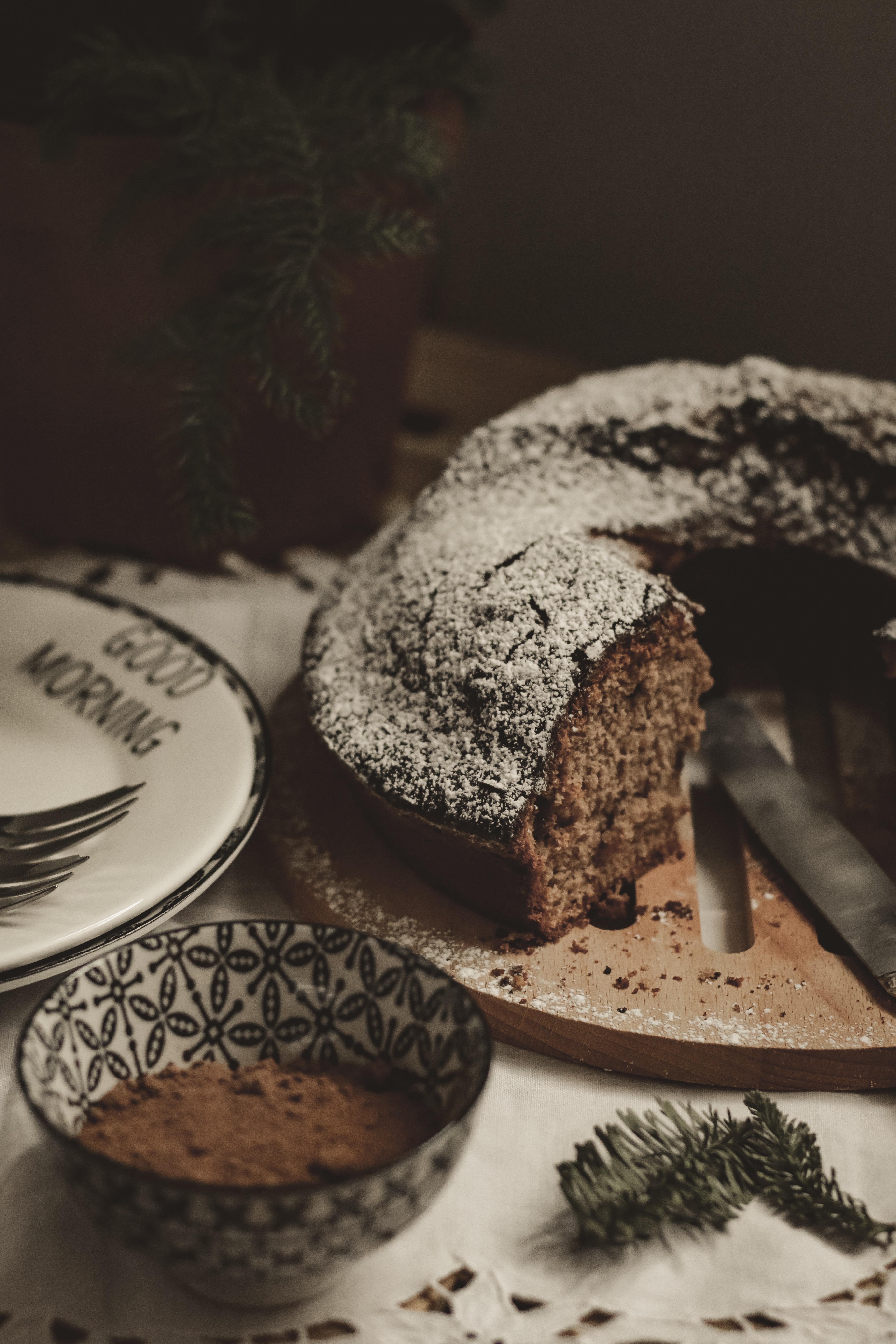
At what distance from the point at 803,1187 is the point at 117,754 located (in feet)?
2.71

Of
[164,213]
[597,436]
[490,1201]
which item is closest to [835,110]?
[597,436]

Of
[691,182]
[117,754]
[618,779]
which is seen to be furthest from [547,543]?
[691,182]

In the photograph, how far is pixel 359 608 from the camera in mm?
1409

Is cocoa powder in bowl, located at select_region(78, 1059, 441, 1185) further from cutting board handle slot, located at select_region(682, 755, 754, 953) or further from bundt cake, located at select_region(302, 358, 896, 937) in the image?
cutting board handle slot, located at select_region(682, 755, 754, 953)

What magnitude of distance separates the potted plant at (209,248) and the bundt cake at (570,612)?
243 millimetres

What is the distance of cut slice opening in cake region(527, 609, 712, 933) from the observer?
119cm

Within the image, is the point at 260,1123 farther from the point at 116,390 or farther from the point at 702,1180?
the point at 116,390

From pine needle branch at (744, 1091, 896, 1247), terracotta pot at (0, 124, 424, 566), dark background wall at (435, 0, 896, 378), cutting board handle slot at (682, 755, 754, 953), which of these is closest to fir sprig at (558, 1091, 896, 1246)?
pine needle branch at (744, 1091, 896, 1247)

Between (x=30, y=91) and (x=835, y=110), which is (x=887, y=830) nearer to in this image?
(x=835, y=110)

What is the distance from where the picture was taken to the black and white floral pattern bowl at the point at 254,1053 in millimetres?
725

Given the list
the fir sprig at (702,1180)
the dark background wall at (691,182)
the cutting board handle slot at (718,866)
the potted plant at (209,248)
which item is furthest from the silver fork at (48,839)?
the dark background wall at (691,182)

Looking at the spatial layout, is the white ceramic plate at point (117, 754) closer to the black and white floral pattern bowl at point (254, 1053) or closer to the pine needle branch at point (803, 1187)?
the black and white floral pattern bowl at point (254, 1053)

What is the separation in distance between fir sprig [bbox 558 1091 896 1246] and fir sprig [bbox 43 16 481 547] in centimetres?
88

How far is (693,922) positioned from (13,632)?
90cm
